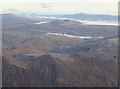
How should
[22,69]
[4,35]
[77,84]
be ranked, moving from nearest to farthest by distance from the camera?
[77,84]
[22,69]
[4,35]

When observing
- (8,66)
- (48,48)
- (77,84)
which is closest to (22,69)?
(8,66)

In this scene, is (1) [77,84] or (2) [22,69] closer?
(1) [77,84]

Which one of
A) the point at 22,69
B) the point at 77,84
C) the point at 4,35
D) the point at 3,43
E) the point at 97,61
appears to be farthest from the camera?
the point at 4,35

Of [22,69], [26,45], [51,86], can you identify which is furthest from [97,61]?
[26,45]

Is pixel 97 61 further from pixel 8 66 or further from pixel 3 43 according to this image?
pixel 3 43

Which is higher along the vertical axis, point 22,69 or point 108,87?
point 22,69

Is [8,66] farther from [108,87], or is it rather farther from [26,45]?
[26,45]
